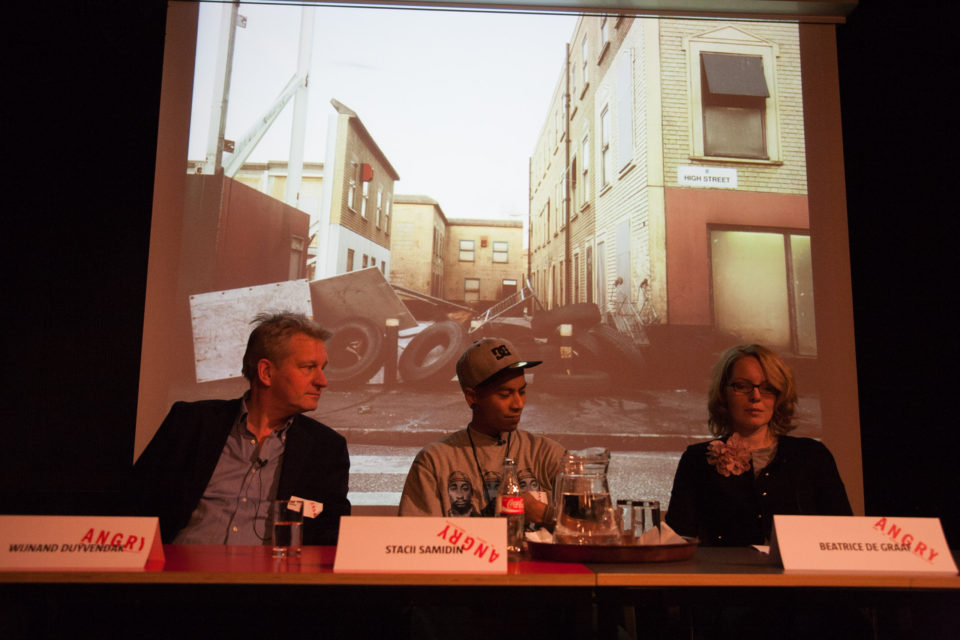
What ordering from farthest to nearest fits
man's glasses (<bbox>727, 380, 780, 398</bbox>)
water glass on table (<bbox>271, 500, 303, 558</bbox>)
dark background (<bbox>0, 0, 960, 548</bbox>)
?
dark background (<bbox>0, 0, 960, 548</bbox>), man's glasses (<bbox>727, 380, 780, 398</bbox>), water glass on table (<bbox>271, 500, 303, 558</bbox>)

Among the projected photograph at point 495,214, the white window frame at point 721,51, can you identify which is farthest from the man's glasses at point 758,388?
the white window frame at point 721,51

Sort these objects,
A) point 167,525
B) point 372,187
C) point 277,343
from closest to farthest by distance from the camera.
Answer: point 167,525 → point 277,343 → point 372,187

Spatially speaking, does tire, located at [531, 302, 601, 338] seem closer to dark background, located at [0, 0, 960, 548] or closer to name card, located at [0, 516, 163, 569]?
dark background, located at [0, 0, 960, 548]

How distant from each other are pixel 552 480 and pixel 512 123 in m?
2.20

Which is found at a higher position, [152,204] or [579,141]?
[579,141]

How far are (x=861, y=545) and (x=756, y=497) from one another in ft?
2.44

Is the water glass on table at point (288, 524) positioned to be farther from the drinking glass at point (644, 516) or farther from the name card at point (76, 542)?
the drinking glass at point (644, 516)

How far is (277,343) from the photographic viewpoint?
216 cm

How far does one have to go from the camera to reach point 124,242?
10.8 ft

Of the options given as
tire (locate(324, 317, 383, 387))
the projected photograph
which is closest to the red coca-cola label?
the projected photograph

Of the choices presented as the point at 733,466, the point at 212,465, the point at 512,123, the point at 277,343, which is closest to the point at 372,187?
the point at 512,123

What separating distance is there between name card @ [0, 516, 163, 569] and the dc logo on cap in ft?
3.36

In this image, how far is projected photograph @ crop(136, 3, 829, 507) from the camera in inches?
134

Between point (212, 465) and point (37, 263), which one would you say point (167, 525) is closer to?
point (212, 465)
